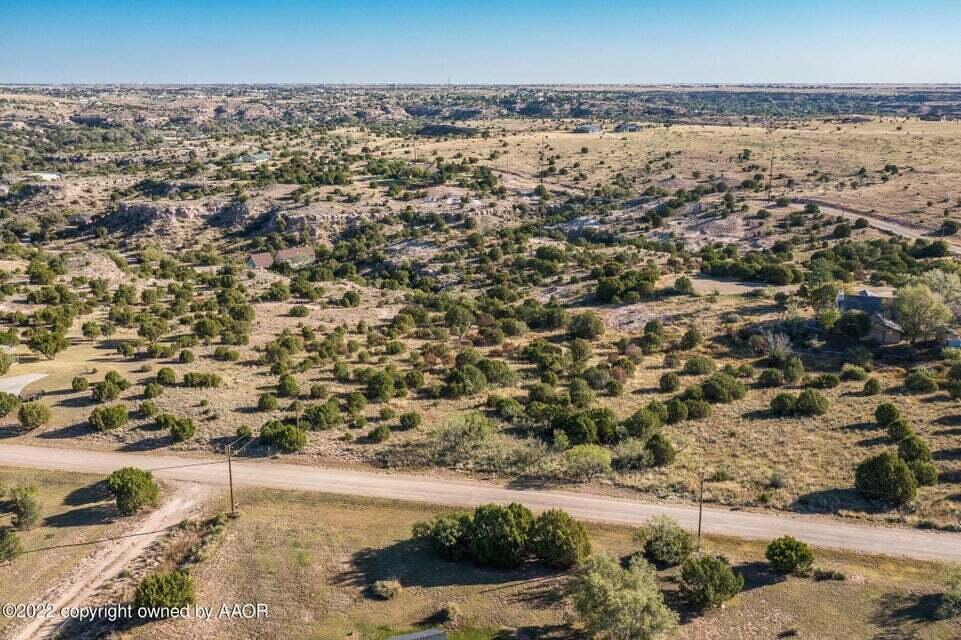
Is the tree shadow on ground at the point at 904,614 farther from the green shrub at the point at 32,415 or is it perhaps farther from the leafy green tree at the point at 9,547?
the green shrub at the point at 32,415

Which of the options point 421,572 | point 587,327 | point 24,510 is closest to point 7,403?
point 24,510

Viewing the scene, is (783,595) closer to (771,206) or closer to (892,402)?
(892,402)

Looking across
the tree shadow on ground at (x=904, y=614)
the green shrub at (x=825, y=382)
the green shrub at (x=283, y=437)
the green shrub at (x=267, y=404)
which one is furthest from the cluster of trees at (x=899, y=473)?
the green shrub at (x=267, y=404)

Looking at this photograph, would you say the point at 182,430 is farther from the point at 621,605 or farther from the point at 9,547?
the point at 621,605

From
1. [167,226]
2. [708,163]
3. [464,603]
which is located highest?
[708,163]

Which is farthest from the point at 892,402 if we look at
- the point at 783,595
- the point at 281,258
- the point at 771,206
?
the point at 281,258

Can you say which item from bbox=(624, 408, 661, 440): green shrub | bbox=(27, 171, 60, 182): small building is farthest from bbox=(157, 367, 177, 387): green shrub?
bbox=(27, 171, 60, 182): small building

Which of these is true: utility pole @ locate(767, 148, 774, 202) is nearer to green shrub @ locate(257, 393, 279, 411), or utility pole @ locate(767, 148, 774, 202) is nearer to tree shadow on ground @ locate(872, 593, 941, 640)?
tree shadow on ground @ locate(872, 593, 941, 640)

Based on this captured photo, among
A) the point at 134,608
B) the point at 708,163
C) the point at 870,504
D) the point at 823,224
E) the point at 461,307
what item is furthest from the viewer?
the point at 708,163
